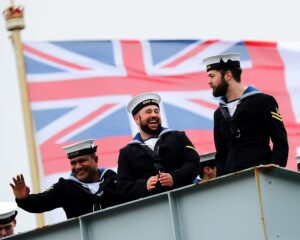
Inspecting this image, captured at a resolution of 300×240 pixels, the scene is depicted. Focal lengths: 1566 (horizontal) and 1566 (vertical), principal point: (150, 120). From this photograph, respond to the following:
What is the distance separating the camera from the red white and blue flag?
21891 mm

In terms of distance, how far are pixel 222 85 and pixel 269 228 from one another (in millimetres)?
1899

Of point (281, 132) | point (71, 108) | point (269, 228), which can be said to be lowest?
point (269, 228)

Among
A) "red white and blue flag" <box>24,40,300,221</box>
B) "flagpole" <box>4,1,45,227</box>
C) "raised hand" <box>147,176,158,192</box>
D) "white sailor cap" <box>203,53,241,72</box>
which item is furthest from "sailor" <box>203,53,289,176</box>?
"red white and blue flag" <box>24,40,300,221</box>

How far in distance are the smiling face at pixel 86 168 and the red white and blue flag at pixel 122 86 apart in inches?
229

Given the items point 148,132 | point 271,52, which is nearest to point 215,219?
point 148,132

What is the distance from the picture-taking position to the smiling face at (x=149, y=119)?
14.3m

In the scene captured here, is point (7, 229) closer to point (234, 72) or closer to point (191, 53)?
point (234, 72)

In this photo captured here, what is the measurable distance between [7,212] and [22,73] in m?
5.04

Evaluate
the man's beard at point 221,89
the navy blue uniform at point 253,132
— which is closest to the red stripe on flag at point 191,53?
the man's beard at point 221,89

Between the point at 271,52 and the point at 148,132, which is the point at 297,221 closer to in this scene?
the point at 148,132

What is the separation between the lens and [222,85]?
1377 cm

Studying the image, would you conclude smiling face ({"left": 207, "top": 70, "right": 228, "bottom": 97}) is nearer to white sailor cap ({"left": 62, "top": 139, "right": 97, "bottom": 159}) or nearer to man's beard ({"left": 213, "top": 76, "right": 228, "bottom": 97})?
man's beard ({"left": 213, "top": 76, "right": 228, "bottom": 97})

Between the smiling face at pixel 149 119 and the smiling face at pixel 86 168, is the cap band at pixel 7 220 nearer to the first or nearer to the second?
the smiling face at pixel 86 168

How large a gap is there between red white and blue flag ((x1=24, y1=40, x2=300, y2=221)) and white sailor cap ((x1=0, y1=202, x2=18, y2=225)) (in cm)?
345
